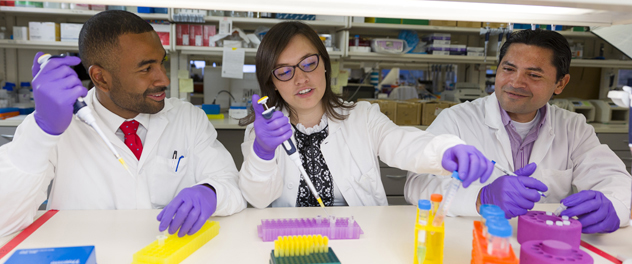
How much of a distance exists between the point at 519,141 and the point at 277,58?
1.06m

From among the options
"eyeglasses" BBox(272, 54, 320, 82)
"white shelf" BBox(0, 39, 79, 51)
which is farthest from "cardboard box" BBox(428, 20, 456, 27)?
"white shelf" BBox(0, 39, 79, 51)

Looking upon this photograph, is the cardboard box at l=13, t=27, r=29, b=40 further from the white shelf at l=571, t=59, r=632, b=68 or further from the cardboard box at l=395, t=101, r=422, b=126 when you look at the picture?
the white shelf at l=571, t=59, r=632, b=68

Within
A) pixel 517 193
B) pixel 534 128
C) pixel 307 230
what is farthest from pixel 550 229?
pixel 534 128

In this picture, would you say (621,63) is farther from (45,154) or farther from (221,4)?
(45,154)

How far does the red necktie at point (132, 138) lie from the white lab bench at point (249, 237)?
24 cm

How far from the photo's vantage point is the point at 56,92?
1.05 m

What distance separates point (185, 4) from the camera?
1072 millimetres

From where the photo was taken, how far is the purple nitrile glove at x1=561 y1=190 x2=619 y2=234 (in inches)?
44.9

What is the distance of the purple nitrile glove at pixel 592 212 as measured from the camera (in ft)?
3.74

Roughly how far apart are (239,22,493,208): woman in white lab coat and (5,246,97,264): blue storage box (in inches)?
20.8

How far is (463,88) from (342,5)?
296 cm

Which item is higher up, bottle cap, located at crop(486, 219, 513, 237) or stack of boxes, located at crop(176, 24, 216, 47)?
stack of boxes, located at crop(176, 24, 216, 47)

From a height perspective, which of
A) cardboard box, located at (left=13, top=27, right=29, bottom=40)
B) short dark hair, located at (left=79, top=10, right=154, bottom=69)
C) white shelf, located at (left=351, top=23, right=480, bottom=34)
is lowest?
short dark hair, located at (left=79, top=10, right=154, bottom=69)

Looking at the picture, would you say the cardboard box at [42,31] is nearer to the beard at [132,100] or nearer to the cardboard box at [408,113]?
the beard at [132,100]
